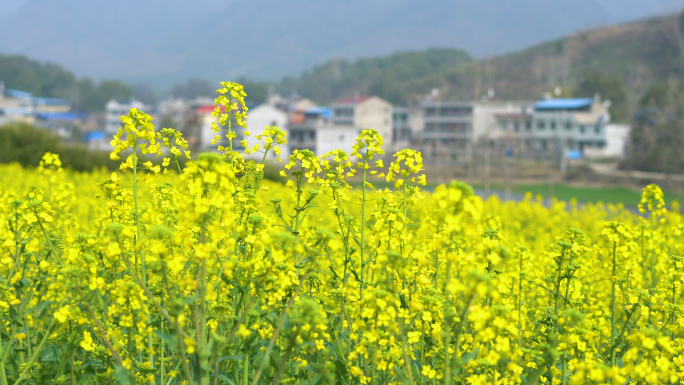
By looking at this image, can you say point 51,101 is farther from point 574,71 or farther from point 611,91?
point 611,91

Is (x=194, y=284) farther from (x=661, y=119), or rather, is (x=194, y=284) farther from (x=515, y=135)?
(x=515, y=135)

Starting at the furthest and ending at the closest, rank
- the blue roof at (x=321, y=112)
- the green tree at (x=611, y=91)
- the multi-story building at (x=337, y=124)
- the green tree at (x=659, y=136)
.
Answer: the green tree at (x=611, y=91)
the blue roof at (x=321, y=112)
the multi-story building at (x=337, y=124)
the green tree at (x=659, y=136)

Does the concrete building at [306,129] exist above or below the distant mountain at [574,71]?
below

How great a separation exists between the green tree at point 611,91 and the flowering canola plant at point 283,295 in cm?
6890

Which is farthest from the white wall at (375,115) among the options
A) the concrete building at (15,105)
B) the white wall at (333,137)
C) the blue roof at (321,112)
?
the concrete building at (15,105)

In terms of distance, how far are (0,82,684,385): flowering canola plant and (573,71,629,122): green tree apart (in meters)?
68.9

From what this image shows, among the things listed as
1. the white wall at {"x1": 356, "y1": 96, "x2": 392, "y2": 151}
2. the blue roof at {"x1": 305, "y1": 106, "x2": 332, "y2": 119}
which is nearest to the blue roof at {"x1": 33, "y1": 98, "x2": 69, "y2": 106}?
the blue roof at {"x1": 305, "y1": 106, "x2": 332, "y2": 119}

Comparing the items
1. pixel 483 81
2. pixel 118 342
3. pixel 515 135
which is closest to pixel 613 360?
pixel 118 342

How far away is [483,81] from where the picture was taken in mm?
98375

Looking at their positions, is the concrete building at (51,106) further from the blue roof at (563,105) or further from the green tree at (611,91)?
the green tree at (611,91)

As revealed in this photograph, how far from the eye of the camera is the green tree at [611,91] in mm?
66688

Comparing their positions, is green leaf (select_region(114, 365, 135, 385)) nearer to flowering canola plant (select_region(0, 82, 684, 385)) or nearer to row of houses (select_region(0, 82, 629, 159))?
flowering canola plant (select_region(0, 82, 684, 385))

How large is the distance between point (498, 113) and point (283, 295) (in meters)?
63.2

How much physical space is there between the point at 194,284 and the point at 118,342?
2.56 ft
